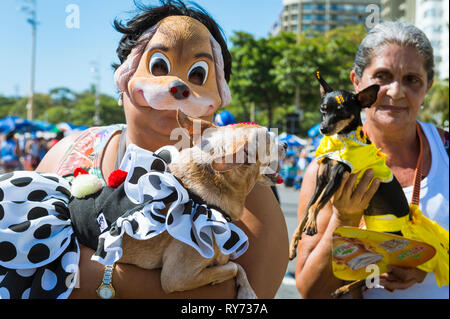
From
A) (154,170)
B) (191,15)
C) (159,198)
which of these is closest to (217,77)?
(191,15)

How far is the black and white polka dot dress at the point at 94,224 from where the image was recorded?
4.42ft

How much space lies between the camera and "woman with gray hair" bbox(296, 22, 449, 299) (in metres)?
2.01

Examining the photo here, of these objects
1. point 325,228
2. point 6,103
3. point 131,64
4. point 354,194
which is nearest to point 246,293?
point 354,194

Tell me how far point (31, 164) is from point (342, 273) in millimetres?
11527

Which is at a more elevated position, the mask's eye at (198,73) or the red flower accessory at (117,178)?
the mask's eye at (198,73)

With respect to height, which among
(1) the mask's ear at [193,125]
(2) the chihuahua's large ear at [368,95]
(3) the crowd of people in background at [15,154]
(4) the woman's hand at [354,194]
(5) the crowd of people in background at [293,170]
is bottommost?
A: (5) the crowd of people in background at [293,170]

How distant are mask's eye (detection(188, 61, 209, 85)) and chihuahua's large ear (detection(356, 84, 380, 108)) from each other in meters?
0.68

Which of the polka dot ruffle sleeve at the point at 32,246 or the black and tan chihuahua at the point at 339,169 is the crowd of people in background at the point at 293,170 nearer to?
the black and tan chihuahua at the point at 339,169

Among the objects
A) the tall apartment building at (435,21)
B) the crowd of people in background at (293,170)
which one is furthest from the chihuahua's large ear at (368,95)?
the tall apartment building at (435,21)

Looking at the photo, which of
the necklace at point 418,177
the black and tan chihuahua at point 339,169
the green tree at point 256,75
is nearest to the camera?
the black and tan chihuahua at point 339,169

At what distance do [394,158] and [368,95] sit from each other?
23.7 inches

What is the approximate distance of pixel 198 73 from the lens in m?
1.69

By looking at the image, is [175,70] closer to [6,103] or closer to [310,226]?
[310,226]

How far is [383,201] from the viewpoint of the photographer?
1.86 metres
